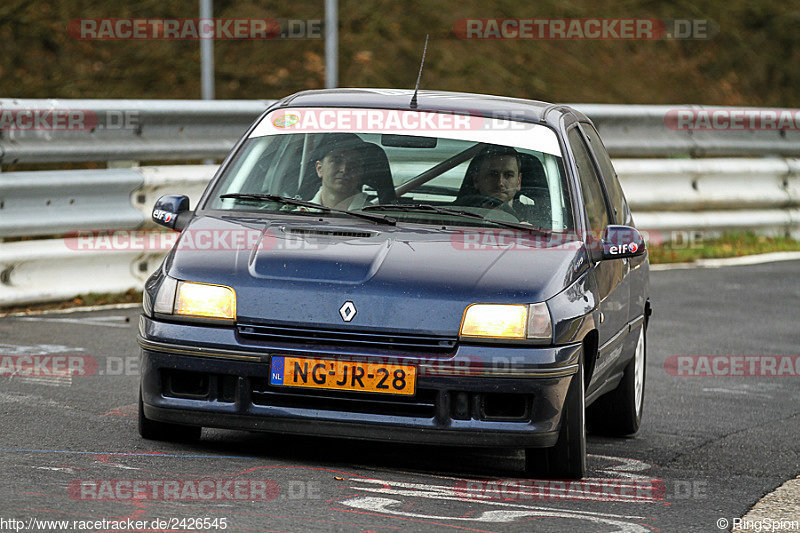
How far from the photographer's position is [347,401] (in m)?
5.63

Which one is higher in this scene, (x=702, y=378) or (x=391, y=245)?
(x=391, y=245)

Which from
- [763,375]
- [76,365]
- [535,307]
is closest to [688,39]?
[763,375]

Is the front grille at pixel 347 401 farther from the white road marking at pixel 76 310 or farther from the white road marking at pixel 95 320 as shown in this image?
the white road marking at pixel 76 310

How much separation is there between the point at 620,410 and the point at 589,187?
1113 mm

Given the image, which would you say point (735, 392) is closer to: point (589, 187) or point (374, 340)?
point (589, 187)

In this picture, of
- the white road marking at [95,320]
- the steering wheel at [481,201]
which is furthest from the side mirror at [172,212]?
the white road marking at [95,320]

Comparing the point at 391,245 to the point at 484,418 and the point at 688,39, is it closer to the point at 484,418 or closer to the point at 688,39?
the point at 484,418

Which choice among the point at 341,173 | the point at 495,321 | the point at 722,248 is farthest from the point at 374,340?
the point at 722,248

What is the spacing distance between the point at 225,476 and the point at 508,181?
1938 mm

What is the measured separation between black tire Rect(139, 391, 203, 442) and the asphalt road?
55 millimetres

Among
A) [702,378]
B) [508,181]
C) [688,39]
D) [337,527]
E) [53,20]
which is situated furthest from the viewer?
[688,39]

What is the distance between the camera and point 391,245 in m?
5.94

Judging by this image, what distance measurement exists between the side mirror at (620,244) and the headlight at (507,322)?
2.86ft

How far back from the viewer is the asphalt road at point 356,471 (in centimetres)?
495
